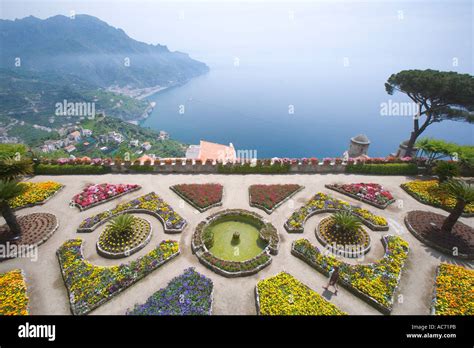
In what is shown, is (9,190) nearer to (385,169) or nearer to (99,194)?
(99,194)

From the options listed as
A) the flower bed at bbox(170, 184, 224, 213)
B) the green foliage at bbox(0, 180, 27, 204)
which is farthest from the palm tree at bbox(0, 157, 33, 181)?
the flower bed at bbox(170, 184, 224, 213)

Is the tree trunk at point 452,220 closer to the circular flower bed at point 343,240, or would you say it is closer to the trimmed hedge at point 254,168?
the circular flower bed at point 343,240

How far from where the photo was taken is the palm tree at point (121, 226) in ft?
64.7

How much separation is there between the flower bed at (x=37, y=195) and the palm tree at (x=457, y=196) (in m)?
37.8

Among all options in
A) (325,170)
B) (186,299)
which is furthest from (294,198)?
(186,299)

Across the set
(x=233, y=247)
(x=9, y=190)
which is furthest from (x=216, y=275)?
(x=9, y=190)

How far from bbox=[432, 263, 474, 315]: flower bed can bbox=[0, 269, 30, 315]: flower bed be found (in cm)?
2534

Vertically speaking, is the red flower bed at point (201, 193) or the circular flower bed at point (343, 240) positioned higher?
the red flower bed at point (201, 193)

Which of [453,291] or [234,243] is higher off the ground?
[234,243]

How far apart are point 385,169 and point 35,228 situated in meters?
38.1

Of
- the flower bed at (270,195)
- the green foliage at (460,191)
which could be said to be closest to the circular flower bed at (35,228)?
the flower bed at (270,195)

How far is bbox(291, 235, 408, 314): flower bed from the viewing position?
15460mm

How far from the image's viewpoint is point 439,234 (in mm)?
20359
